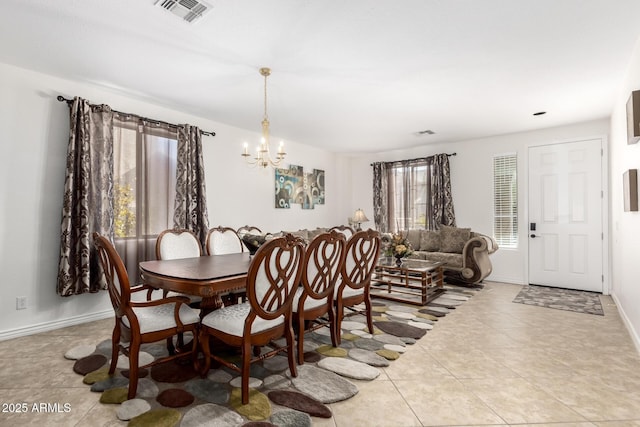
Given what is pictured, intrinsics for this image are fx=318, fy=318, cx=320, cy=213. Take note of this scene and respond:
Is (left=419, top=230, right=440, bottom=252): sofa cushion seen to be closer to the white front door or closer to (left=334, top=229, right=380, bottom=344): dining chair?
the white front door

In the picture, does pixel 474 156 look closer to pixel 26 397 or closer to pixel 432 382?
pixel 432 382

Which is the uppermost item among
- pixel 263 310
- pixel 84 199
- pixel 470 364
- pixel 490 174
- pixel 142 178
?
pixel 490 174

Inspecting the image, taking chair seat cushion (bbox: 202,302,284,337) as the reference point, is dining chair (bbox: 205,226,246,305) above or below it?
above

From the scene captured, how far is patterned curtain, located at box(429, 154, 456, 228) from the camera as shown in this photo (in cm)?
607

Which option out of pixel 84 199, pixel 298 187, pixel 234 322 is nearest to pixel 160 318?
pixel 234 322

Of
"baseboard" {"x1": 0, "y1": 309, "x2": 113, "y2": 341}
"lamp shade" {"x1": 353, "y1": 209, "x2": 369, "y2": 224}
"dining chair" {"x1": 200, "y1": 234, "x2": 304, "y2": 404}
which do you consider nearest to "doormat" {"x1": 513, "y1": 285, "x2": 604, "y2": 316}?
"lamp shade" {"x1": 353, "y1": 209, "x2": 369, "y2": 224}

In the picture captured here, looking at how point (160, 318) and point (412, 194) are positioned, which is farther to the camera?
point (412, 194)

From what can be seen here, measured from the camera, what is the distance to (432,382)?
221 centimetres

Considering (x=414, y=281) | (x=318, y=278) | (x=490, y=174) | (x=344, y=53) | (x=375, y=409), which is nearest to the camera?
(x=375, y=409)

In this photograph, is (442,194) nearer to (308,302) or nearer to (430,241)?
(430,241)

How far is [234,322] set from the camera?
2.03 m

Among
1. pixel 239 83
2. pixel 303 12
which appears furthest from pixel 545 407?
pixel 239 83

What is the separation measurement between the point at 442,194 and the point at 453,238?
3.21ft

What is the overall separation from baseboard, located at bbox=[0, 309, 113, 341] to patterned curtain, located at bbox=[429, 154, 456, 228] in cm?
544
